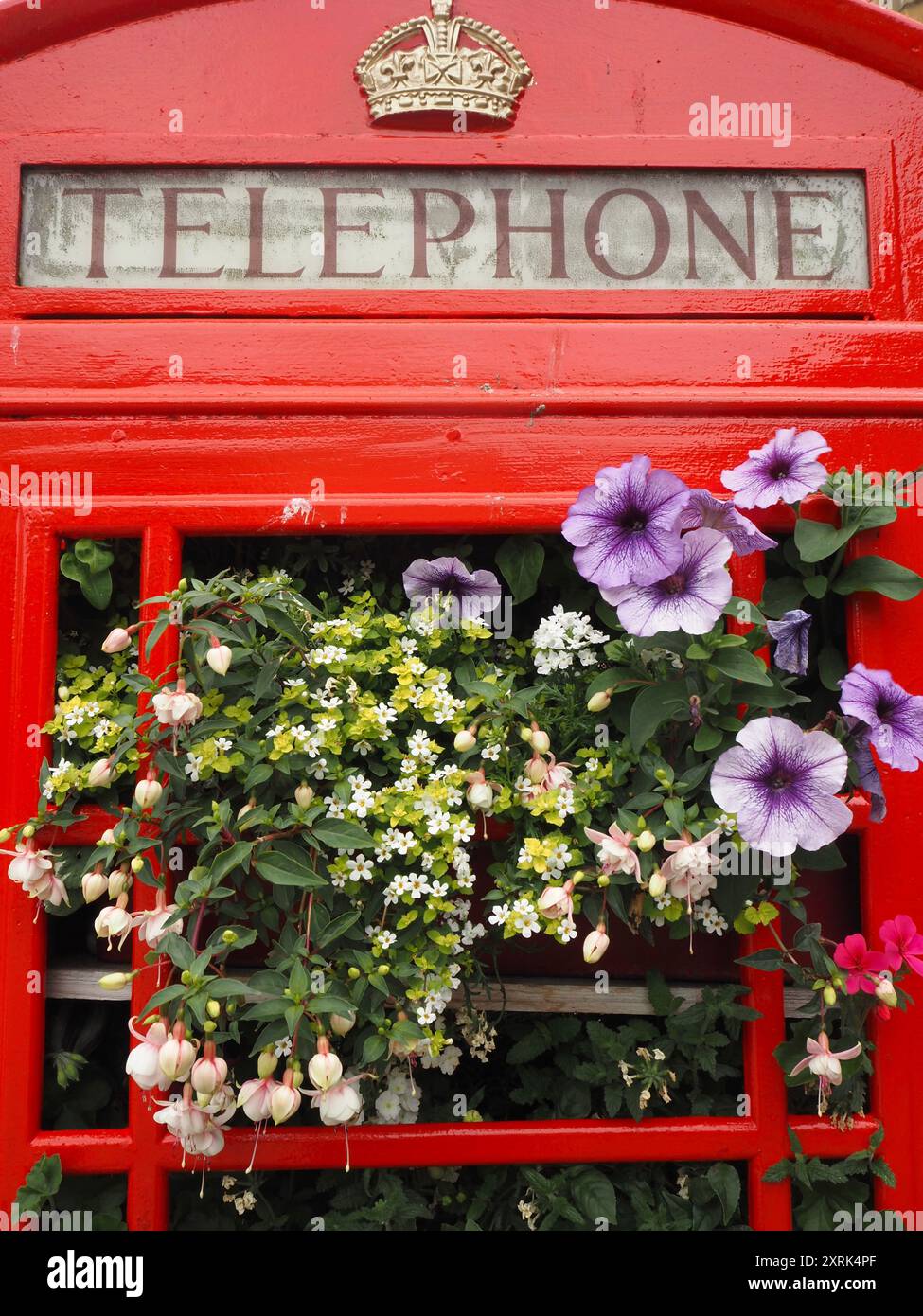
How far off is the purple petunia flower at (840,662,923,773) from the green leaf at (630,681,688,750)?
27 cm

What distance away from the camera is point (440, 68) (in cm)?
170

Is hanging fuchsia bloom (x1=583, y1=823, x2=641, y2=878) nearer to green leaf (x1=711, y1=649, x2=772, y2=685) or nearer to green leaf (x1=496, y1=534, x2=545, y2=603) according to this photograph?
green leaf (x1=711, y1=649, x2=772, y2=685)

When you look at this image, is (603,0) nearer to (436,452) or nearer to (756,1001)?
(436,452)

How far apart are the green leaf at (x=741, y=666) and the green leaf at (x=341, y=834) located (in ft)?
2.15

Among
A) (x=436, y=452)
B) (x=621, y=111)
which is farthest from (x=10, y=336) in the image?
(x=621, y=111)

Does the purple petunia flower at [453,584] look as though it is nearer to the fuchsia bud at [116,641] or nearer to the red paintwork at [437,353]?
the red paintwork at [437,353]

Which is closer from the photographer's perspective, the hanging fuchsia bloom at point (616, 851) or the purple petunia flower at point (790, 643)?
the hanging fuchsia bloom at point (616, 851)

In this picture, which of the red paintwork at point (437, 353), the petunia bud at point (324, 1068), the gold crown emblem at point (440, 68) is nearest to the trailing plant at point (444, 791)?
the petunia bud at point (324, 1068)

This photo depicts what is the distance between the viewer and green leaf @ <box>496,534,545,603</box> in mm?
1737

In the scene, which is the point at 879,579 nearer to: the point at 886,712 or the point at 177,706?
the point at 886,712

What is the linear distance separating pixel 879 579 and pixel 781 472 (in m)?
0.29

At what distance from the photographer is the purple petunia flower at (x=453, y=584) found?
66.7 inches

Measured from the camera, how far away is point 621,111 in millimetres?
1750

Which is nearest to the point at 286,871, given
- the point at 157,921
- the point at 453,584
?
the point at 157,921
